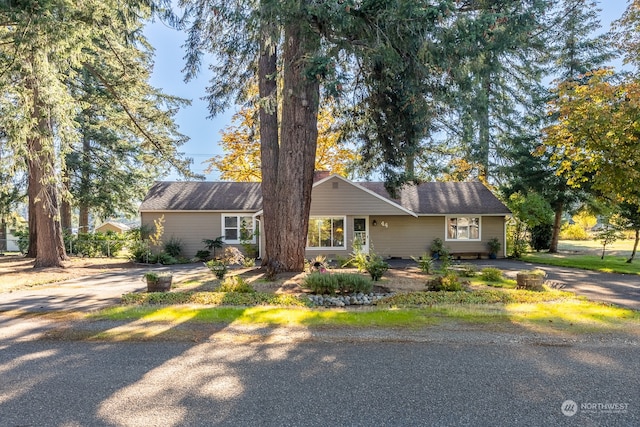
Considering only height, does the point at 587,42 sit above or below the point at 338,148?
above

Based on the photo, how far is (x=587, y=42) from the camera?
20688 mm

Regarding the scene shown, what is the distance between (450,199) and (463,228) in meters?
1.76

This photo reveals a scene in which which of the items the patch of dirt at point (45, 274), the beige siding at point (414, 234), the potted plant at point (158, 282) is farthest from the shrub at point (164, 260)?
the beige siding at point (414, 234)

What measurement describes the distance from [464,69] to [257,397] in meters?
7.10

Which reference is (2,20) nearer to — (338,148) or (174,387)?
(174,387)

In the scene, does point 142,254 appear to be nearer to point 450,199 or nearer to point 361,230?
point 361,230

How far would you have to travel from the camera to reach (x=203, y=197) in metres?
20.1

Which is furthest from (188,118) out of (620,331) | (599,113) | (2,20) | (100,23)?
(620,331)

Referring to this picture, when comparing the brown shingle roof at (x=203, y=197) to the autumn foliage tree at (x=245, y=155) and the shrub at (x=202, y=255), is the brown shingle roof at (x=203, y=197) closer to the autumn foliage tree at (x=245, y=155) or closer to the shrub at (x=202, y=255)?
the shrub at (x=202, y=255)

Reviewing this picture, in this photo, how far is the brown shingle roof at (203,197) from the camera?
1917 centimetres

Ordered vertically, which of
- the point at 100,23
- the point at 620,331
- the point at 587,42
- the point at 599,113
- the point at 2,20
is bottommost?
the point at 620,331

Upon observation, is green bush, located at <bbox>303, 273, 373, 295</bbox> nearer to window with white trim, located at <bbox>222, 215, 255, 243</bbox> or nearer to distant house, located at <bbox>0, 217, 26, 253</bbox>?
window with white trim, located at <bbox>222, 215, 255, 243</bbox>

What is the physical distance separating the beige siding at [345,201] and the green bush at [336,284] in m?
9.18

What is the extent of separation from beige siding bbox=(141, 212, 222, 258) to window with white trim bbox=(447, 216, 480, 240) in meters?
12.1
